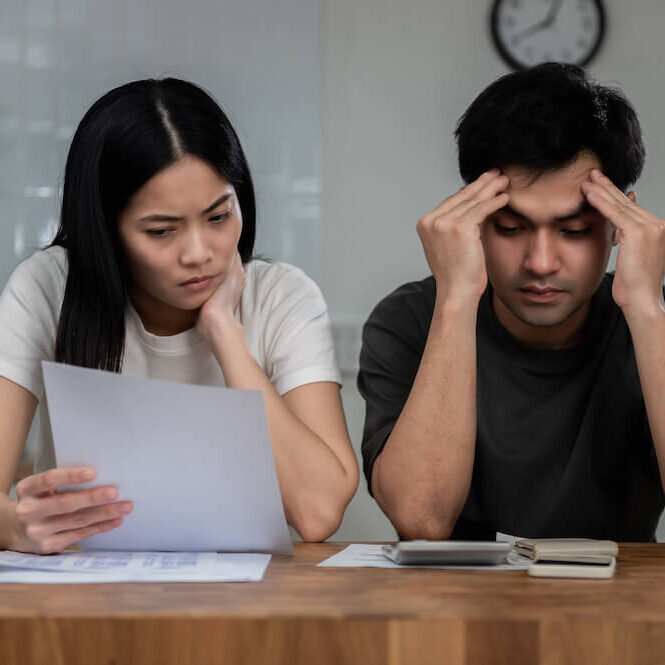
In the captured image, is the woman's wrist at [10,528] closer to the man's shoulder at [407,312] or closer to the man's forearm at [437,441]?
the man's forearm at [437,441]

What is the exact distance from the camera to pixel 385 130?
315 centimetres

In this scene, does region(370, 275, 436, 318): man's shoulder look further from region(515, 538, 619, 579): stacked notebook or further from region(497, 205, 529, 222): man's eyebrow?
region(515, 538, 619, 579): stacked notebook

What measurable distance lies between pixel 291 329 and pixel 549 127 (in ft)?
1.63

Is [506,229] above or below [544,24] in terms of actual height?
below

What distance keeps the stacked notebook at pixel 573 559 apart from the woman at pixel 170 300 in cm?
38

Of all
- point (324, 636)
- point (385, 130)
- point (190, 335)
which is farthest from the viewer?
point (385, 130)

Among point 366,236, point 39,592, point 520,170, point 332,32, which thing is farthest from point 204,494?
point 332,32

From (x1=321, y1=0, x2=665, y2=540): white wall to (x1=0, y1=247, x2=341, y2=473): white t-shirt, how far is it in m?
1.50

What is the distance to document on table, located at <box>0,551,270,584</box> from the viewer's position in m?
0.95

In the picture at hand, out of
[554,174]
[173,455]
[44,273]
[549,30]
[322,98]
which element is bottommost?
[173,455]

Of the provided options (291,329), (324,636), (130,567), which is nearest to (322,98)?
(291,329)

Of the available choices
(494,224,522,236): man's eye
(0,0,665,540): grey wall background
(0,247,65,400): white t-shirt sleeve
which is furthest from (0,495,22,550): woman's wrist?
(0,0,665,540): grey wall background

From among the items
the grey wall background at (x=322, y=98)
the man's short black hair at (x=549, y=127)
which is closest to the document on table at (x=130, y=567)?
the man's short black hair at (x=549, y=127)

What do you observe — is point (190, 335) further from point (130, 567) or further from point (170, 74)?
point (170, 74)
